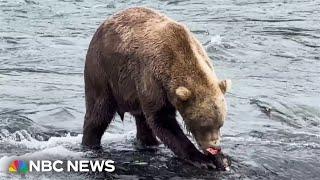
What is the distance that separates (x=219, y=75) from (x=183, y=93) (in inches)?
214

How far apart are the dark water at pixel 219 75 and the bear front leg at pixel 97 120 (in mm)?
147

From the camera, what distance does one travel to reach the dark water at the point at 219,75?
817 cm

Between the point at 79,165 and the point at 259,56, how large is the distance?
676 centimetres

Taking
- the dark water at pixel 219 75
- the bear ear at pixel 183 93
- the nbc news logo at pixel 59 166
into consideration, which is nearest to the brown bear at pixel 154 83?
the bear ear at pixel 183 93

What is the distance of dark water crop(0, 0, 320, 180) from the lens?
8172mm

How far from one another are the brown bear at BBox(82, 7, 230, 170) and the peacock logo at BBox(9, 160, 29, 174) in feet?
3.58

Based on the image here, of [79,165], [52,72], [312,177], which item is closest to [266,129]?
[312,177]

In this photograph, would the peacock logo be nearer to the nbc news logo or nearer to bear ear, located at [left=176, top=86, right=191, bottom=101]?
the nbc news logo

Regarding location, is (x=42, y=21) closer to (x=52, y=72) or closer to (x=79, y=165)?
(x=52, y=72)

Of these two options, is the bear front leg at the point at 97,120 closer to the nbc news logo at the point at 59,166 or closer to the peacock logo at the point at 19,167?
the nbc news logo at the point at 59,166

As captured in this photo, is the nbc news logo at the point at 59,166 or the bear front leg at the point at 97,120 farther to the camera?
the bear front leg at the point at 97,120

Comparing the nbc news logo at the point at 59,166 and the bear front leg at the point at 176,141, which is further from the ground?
the bear front leg at the point at 176,141

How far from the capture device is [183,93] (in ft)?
23.4

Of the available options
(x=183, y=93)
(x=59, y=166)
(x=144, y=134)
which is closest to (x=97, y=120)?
(x=144, y=134)
